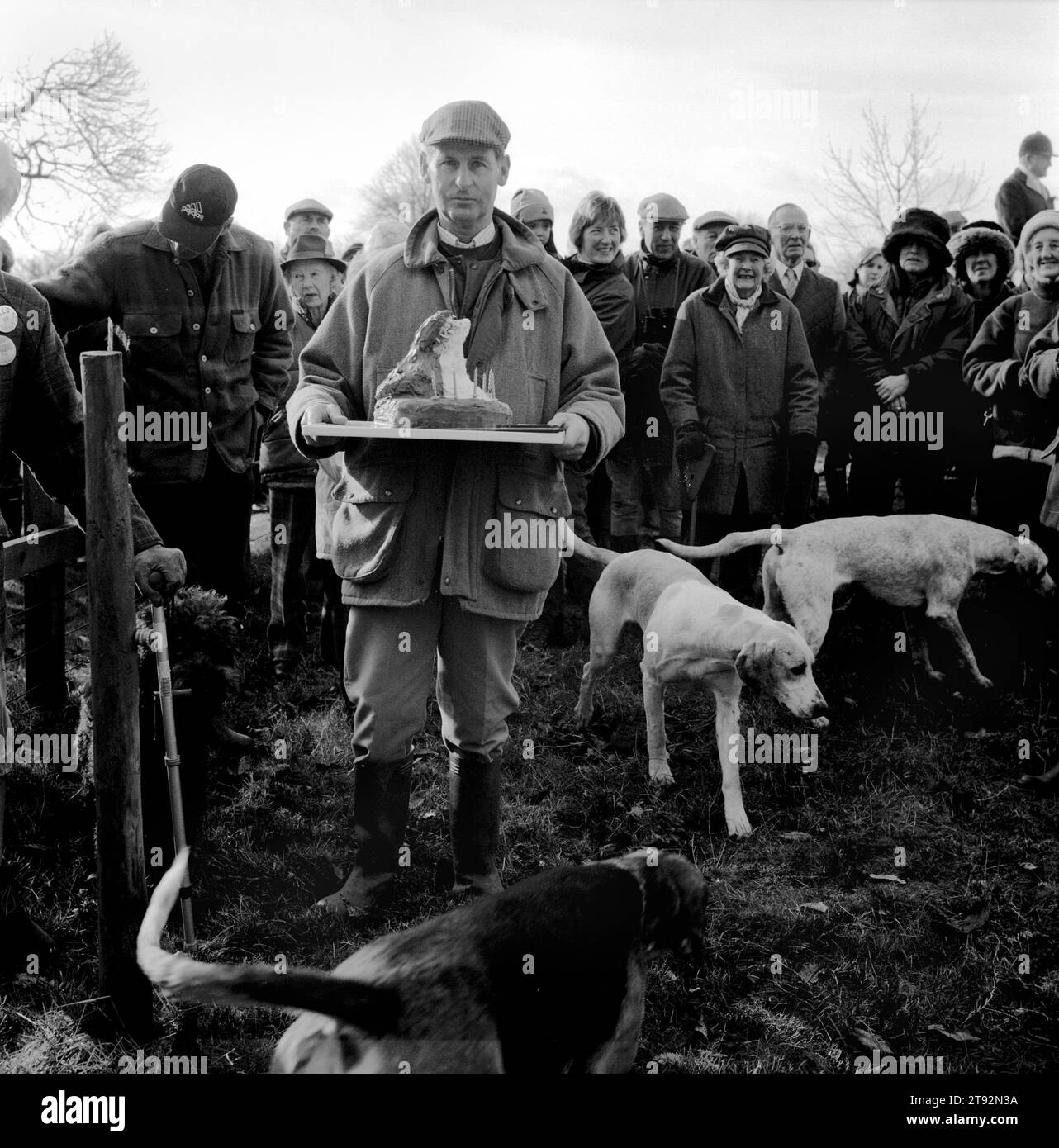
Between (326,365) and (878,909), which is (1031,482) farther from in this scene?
(326,365)

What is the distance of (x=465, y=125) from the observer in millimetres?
3256

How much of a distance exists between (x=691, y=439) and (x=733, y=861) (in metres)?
2.34

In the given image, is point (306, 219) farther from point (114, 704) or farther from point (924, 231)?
point (114, 704)

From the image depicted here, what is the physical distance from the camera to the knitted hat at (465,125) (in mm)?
3256

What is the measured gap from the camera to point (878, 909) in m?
3.62

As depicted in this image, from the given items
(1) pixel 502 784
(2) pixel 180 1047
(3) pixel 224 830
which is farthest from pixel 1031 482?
(2) pixel 180 1047

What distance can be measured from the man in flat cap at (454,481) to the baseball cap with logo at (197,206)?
4.10ft

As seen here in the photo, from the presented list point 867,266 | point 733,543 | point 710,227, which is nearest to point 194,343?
point 733,543

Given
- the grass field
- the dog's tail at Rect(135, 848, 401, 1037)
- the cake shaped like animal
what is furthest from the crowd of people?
the dog's tail at Rect(135, 848, 401, 1037)

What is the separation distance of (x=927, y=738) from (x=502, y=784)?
191cm

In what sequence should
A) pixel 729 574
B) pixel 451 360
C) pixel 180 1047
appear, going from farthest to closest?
pixel 729 574, pixel 451 360, pixel 180 1047

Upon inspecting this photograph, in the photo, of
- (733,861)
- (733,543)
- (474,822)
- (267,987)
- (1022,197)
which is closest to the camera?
(267,987)
